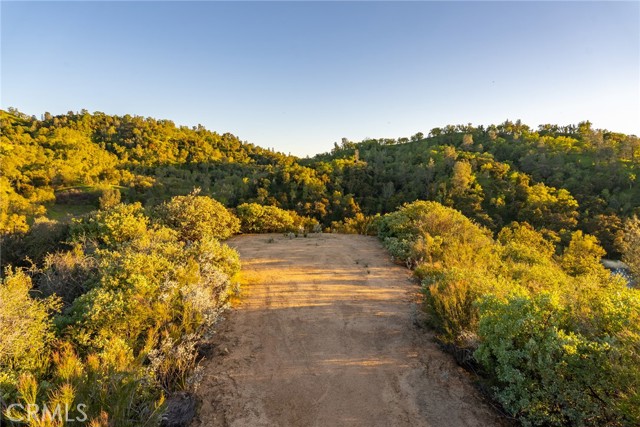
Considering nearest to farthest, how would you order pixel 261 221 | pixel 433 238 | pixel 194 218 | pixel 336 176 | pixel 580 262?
pixel 433 238 < pixel 194 218 < pixel 261 221 < pixel 580 262 < pixel 336 176

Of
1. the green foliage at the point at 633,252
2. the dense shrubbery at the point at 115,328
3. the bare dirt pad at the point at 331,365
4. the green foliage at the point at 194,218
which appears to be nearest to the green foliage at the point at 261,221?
the green foliage at the point at 194,218

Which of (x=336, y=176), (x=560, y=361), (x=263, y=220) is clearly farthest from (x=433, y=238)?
(x=336, y=176)

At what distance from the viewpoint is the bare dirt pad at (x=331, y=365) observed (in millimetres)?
3799

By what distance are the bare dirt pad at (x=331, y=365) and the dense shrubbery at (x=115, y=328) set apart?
24.6 inches

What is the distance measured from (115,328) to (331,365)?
335cm

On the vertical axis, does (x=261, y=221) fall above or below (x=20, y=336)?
below

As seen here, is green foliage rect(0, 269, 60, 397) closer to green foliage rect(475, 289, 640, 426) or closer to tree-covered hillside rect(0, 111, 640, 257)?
green foliage rect(475, 289, 640, 426)

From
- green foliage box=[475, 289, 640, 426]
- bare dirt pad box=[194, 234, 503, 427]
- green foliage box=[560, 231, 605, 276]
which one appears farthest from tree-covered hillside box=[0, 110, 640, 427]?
bare dirt pad box=[194, 234, 503, 427]

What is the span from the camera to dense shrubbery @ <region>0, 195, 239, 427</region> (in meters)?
3.26

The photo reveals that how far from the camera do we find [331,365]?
4.68m

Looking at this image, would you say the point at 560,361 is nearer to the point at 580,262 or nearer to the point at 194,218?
the point at 194,218

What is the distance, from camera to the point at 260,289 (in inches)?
298

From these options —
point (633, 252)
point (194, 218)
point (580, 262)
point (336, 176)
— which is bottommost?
point (580, 262)

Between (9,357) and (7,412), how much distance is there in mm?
1323
